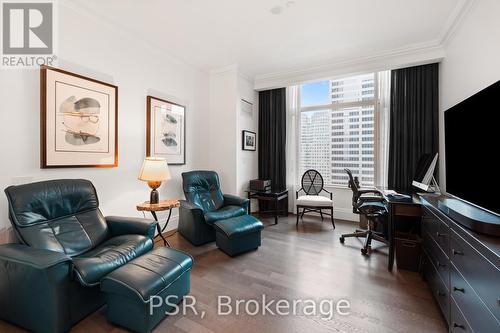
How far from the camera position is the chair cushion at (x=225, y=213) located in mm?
2902

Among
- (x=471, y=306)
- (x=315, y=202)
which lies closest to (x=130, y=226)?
(x=471, y=306)

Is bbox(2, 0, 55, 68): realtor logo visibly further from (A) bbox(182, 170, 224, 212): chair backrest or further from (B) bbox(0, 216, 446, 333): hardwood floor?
(B) bbox(0, 216, 446, 333): hardwood floor

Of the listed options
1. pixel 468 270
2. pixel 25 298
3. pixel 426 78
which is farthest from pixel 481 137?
pixel 25 298

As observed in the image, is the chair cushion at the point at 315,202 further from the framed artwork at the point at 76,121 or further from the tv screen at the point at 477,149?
the framed artwork at the point at 76,121

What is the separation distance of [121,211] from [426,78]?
15.8 feet

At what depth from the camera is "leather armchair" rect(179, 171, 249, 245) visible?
2934mm

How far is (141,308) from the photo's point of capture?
146 centimetres

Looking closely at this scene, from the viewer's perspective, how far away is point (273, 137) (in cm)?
475

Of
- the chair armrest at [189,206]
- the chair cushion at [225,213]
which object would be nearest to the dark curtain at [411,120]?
the chair cushion at [225,213]

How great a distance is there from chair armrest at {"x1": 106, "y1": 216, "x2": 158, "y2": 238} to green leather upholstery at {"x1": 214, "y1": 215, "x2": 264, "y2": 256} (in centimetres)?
84

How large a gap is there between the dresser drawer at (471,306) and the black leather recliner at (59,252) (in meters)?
2.24

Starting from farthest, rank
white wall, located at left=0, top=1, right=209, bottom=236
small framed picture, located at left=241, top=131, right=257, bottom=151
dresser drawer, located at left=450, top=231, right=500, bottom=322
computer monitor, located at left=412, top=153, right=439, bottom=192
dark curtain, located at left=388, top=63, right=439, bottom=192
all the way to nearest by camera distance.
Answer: small framed picture, located at left=241, top=131, right=257, bottom=151
dark curtain, located at left=388, top=63, right=439, bottom=192
computer monitor, located at left=412, top=153, right=439, bottom=192
white wall, located at left=0, top=1, right=209, bottom=236
dresser drawer, located at left=450, top=231, right=500, bottom=322

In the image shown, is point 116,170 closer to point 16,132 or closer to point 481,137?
point 16,132

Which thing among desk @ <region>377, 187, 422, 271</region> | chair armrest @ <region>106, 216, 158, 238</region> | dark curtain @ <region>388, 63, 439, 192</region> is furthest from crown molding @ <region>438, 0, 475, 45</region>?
chair armrest @ <region>106, 216, 158, 238</region>
